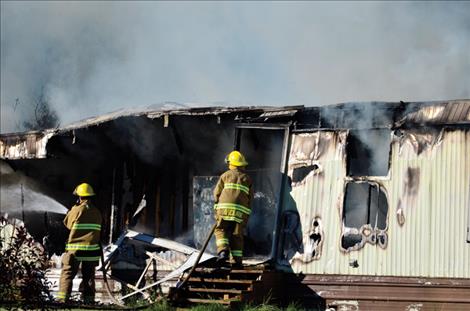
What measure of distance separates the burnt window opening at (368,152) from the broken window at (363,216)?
26 cm

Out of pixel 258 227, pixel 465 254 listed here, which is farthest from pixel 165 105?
pixel 465 254

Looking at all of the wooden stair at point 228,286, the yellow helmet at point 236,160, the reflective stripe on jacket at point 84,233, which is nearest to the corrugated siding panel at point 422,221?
the wooden stair at point 228,286

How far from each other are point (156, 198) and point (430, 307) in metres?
6.04

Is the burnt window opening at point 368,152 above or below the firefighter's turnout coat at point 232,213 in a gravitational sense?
above

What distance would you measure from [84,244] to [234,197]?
2.53 meters

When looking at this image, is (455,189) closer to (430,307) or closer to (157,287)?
(430,307)

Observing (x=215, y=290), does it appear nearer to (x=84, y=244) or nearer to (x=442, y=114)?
(x=84, y=244)

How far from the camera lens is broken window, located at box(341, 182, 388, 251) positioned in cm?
1224

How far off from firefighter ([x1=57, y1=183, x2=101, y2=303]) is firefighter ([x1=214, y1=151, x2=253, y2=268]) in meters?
2.02

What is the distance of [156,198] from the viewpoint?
15.7 meters

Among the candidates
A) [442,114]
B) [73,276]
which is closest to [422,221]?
[442,114]

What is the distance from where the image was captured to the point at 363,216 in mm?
12422

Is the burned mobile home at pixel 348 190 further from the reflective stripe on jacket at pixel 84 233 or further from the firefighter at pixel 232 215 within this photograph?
the reflective stripe on jacket at pixel 84 233

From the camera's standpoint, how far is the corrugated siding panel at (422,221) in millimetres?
11750
